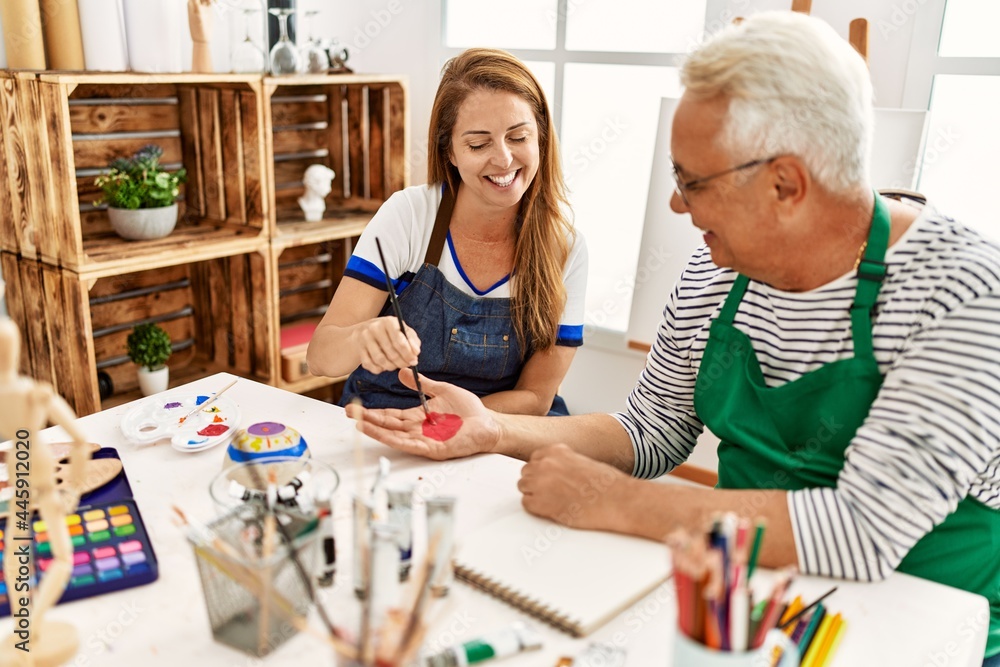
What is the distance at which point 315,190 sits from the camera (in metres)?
3.11

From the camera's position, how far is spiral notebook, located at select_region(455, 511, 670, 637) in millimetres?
1000

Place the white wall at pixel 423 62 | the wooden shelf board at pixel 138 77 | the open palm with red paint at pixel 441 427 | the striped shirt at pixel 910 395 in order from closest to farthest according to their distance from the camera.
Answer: the striped shirt at pixel 910 395, the open palm with red paint at pixel 441 427, the wooden shelf board at pixel 138 77, the white wall at pixel 423 62

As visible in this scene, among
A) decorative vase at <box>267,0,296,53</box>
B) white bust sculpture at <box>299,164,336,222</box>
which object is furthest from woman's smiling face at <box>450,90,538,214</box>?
decorative vase at <box>267,0,296,53</box>

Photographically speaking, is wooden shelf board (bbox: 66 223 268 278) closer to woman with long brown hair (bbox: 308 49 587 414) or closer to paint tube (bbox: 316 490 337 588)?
woman with long brown hair (bbox: 308 49 587 414)

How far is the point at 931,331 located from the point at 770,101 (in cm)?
38

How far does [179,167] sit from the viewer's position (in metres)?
2.98

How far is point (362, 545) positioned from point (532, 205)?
133cm

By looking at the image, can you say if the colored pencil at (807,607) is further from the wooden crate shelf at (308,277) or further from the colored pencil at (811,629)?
the wooden crate shelf at (308,277)

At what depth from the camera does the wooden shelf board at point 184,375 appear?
287 centimetres

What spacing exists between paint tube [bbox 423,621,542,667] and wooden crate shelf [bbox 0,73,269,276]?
6.26ft

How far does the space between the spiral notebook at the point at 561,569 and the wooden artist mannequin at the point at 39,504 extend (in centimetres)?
45

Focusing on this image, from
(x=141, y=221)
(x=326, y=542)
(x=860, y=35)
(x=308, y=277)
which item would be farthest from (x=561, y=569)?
(x=308, y=277)

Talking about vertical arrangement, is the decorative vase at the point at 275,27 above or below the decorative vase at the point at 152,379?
above

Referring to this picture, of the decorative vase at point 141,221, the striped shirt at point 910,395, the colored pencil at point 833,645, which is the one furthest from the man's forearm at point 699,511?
the decorative vase at point 141,221
